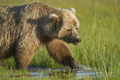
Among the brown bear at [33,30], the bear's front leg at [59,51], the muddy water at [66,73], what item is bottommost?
the muddy water at [66,73]

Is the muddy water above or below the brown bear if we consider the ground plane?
below

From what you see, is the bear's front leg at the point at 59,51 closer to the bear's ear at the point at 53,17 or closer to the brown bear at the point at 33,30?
the brown bear at the point at 33,30

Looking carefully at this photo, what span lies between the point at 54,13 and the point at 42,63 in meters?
1.69

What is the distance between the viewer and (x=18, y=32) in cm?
764

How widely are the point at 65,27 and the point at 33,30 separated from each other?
807mm

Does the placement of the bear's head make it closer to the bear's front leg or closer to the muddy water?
the bear's front leg

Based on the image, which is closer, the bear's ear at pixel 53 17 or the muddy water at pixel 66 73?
the muddy water at pixel 66 73

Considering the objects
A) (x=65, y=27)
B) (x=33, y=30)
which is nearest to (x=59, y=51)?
(x=65, y=27)

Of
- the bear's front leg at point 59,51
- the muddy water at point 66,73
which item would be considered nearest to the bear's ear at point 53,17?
the bear's front leg at point 59,51

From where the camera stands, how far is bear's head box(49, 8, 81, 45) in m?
7.45

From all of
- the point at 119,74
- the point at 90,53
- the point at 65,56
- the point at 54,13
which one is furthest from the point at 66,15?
the point at 119,74

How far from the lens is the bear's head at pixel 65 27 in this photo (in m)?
7.45

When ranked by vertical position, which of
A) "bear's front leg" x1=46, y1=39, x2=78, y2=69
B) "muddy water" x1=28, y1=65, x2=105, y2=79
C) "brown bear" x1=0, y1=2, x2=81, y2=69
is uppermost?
"brown bear" x1=0, y1=2, x2=81, y2=69

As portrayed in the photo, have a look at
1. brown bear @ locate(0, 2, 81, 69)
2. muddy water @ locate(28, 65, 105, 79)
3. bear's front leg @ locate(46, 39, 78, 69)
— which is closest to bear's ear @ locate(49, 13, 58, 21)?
brown bear @ locate(0, 2, 81, 69)
